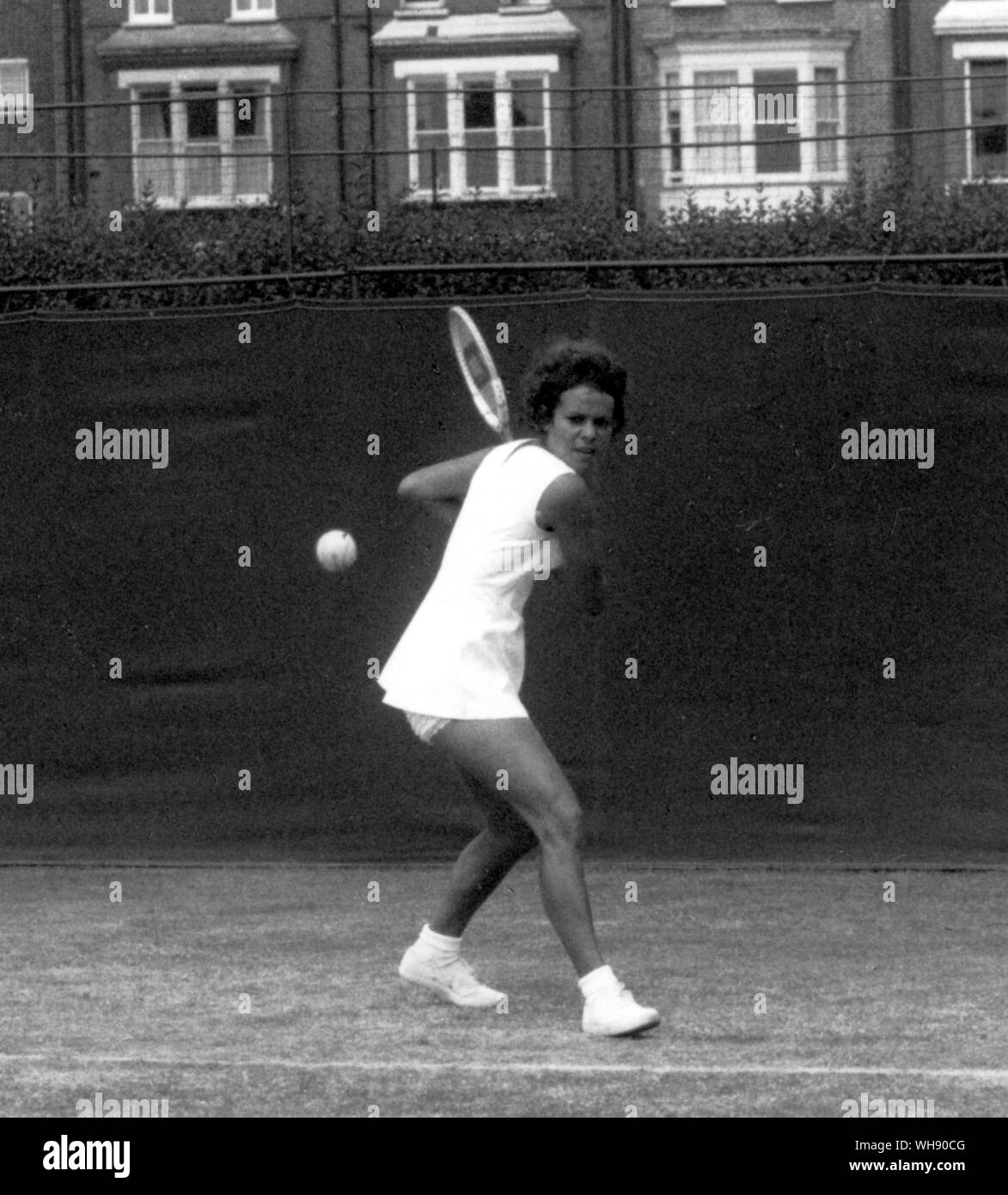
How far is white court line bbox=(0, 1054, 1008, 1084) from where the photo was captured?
5.15 m

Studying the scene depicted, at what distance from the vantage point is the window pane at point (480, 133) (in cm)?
1691

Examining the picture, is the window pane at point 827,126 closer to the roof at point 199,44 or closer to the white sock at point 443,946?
the white sock at point 443,946

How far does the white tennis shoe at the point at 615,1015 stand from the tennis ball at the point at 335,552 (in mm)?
1874

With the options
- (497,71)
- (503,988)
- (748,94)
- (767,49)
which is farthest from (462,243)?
(767,49)

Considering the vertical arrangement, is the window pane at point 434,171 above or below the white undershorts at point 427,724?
above

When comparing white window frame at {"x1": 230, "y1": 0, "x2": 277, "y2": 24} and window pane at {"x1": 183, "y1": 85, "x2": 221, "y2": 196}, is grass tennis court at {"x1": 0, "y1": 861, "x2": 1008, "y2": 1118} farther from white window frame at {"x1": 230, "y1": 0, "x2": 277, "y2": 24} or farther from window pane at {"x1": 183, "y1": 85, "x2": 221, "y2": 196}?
white window frame at {"x1": 230, "y1": 0, "x2": 277, "y2": 24}

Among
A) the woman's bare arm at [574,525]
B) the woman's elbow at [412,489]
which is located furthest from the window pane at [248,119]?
the woman's bare arm at [574,525]

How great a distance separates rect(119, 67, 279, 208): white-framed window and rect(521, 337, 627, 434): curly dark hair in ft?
14.5

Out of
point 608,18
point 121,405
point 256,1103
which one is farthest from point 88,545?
point 608,18

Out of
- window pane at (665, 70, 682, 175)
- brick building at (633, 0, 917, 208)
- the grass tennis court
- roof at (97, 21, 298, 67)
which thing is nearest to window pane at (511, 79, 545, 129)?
brick building at (633, 0, 917, 208)

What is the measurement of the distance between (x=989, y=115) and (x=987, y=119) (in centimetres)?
32

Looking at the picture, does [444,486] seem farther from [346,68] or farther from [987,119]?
[346,68]

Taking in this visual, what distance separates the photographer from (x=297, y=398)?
884cm

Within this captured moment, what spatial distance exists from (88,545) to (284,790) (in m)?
1.23
